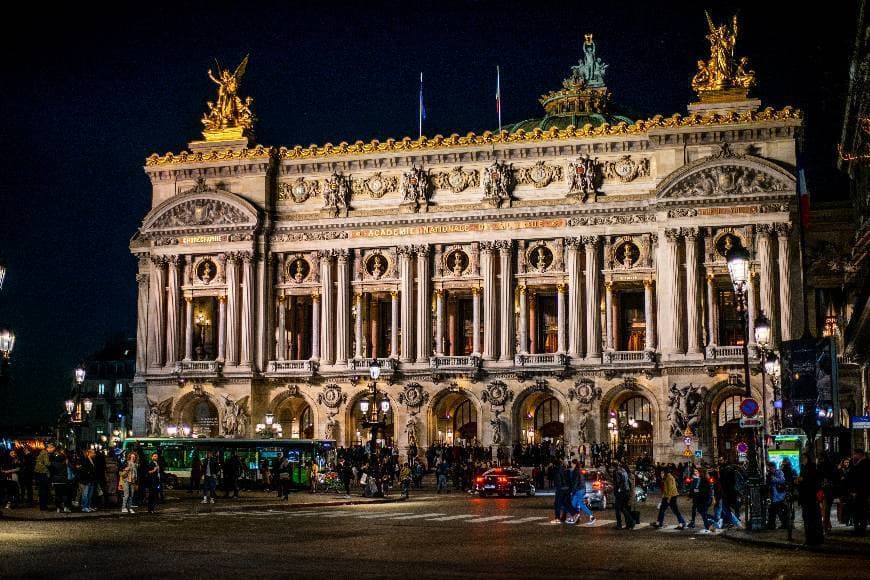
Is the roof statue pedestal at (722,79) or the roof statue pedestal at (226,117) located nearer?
the roof statue pedestal at (722,79)

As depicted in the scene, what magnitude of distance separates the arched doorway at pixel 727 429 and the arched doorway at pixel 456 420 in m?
14.3

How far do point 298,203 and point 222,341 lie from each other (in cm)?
983

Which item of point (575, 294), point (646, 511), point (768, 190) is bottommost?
point (646, 511)

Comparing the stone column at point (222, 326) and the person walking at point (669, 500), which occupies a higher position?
the stone column at point (222, 326)

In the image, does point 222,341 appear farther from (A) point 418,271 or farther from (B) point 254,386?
(A) point 418,271

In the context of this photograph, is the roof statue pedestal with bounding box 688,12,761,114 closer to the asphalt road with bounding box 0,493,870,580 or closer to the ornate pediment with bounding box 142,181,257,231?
the ornate pediment with bounding box 142,181,257,231

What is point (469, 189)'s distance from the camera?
75.7 meters

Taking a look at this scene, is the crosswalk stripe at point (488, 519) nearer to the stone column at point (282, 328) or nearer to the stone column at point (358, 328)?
the stone column at point (358, 328)

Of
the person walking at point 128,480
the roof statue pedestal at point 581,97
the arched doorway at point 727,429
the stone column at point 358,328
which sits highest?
the roof statue pedestal at point 581,97

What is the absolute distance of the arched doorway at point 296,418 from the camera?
78556mm

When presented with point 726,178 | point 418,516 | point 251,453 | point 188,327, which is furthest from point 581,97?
point 418,516

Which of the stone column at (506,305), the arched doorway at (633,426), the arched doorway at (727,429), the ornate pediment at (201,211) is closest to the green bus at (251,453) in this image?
the stone column at (506,305)

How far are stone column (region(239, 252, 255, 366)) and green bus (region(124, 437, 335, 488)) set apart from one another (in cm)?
1268

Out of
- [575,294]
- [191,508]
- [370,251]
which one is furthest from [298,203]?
[191,508]
